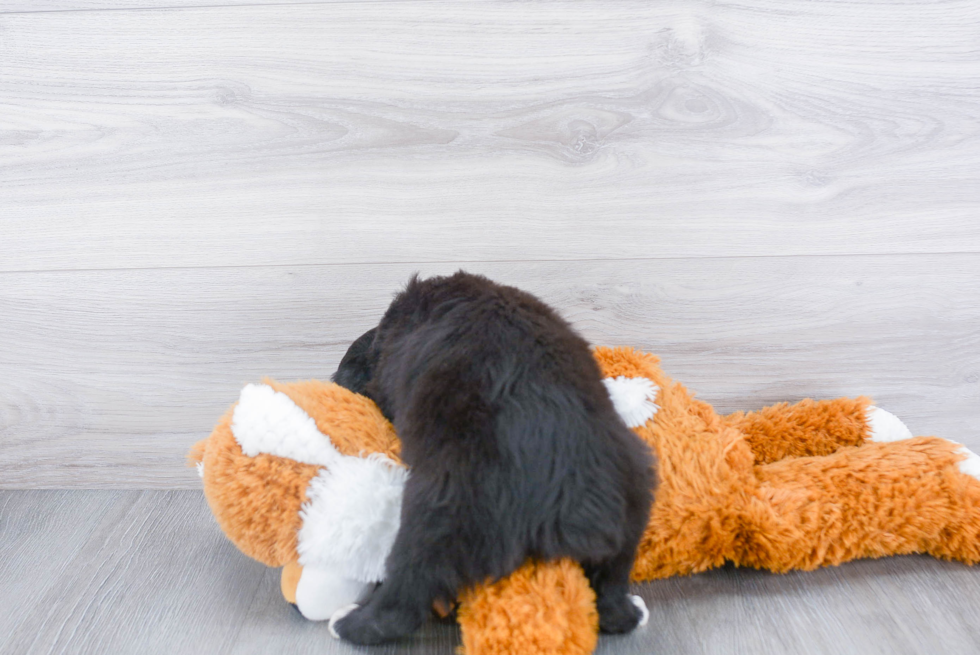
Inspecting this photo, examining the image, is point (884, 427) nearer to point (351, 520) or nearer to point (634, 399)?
point (634, 399)

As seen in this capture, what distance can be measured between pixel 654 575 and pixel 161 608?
0.56 meters

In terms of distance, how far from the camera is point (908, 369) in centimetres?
95

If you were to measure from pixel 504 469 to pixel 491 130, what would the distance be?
0.47 meters

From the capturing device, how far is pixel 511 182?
878 mm

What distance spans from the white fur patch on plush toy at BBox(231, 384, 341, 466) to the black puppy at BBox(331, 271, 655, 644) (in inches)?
4.2

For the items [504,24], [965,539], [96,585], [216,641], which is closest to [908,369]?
[965,539]

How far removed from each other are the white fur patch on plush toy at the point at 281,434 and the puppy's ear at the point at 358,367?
0.08 meters

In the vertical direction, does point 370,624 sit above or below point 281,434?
below

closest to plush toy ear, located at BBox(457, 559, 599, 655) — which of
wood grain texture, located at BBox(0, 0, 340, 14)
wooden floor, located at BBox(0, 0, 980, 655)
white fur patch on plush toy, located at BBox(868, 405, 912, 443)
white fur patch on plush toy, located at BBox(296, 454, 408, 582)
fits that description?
white fur patch on plush toy, located at BBox(296, 454, 408, 582)

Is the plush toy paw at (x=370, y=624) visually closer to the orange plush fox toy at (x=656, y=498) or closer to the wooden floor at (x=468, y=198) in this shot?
the orange plush fox toy at (x=656, y=498)

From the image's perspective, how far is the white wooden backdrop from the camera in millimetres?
843

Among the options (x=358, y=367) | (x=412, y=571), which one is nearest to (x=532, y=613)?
(x=412, y=571)

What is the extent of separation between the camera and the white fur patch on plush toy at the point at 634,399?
773 mm

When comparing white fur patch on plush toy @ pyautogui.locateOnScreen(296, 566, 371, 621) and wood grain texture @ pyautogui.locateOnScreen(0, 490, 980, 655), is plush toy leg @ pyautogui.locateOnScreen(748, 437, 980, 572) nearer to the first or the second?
wood grain texture @ pyautogui.locateOnScreen(0, 490, 980, 655)
